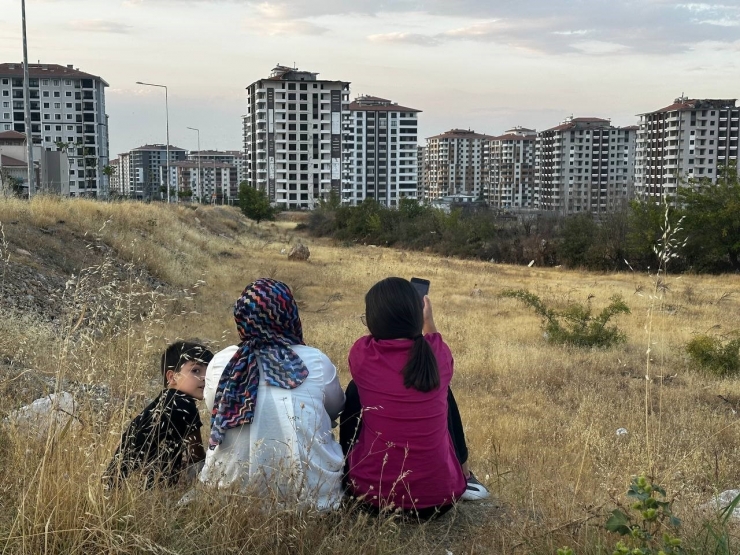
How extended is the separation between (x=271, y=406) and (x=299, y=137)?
90.0m

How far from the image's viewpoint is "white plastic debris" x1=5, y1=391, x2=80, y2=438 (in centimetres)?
340

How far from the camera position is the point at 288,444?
3330 mm

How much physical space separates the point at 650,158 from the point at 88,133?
71238 mm

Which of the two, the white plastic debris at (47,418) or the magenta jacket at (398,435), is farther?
the magenta jacket at (398,435)

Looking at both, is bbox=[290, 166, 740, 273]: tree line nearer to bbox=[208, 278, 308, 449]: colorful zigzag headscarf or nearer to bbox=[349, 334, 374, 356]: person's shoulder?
bbox=[349, 334, 374, 356]: person's shoulder

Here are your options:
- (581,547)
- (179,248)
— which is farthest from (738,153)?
(581,547)

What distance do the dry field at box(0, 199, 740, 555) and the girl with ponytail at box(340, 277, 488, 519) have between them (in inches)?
7.4

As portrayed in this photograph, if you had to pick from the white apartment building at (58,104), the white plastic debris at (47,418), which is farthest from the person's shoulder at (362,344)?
the white apartment building at (58,104)

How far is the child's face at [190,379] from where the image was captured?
12.6ft

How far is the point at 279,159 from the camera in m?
90.9

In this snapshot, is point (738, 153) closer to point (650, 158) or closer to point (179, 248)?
point (650, 158)

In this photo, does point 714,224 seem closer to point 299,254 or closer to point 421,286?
point 299,254

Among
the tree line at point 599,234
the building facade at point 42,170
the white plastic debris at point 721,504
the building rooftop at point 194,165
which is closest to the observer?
the white plastic debris at point 721,504

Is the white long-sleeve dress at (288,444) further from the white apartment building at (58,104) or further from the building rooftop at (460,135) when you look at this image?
the building rooftop at (460,135)
